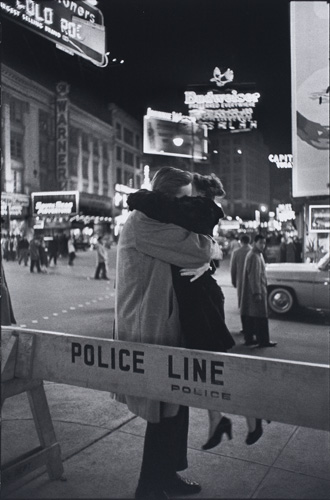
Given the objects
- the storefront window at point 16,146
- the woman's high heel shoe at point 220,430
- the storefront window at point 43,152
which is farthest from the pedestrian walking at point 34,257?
the woman's high heel shoe at point 220,430

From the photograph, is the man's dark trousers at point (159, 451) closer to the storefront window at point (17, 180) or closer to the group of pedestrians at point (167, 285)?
the group of pedestrians at point (167, 285)

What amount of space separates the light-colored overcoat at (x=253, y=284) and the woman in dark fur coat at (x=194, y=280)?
13.3 ft

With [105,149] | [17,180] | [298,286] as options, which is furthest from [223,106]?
[17,180]

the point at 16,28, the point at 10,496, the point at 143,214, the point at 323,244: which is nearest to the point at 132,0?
the point at 16,28

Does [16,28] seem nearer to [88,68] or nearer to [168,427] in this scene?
[88,68]

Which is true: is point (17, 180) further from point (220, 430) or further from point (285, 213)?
point (220, 430)

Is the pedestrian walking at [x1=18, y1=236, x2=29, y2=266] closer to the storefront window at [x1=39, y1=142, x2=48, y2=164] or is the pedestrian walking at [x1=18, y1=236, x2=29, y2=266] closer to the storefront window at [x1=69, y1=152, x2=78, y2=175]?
the storefront window at [x1=69, y1=152, x2=78, y2=175]

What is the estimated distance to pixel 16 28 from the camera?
288cm

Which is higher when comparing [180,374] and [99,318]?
[180,374]

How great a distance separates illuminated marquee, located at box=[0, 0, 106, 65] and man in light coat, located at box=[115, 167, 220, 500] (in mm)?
925

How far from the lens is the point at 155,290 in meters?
2.26

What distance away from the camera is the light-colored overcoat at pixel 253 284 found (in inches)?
248

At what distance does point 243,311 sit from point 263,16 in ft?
14.0

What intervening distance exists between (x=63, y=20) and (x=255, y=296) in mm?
4514
